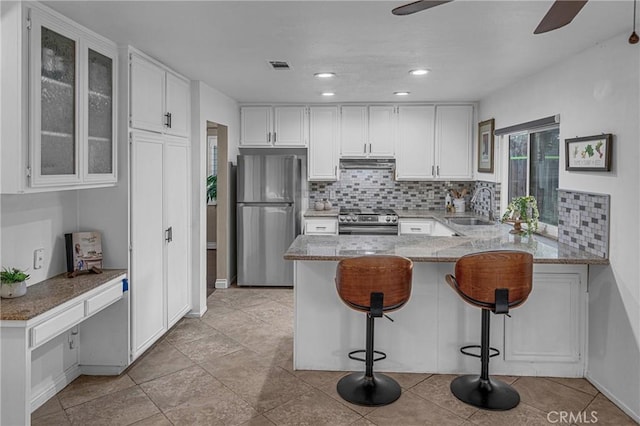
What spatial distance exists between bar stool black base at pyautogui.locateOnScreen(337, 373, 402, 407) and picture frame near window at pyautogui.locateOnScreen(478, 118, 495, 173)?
3.05m

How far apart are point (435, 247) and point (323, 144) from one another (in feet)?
9.84

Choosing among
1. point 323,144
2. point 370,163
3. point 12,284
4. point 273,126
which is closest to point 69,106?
point 12,284

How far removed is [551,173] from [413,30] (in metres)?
2.18

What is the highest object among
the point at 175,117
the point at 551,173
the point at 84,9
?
the point at 84,9

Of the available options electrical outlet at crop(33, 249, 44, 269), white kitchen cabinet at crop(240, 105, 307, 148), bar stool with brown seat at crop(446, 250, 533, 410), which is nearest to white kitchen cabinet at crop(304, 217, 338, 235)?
white kitchen cabinet at crop(240, 105, 307, 148)

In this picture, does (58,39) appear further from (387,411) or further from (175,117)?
(387,411)

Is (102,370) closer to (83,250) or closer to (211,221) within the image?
(83,250)

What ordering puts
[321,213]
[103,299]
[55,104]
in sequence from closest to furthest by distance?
1. [55,104]
2. [103,299]
3. [321,213]

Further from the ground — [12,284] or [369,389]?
[12,284]

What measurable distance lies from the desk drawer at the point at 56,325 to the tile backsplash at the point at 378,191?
13.5 ft

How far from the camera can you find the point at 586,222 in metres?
3.34

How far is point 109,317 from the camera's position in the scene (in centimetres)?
342

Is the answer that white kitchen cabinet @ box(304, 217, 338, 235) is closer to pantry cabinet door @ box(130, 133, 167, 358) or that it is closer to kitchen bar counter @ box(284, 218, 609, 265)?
kitchen bar counter @ box(284, 218, 609, 265)

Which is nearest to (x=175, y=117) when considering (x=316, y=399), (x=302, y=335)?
(x=302, y=335)
